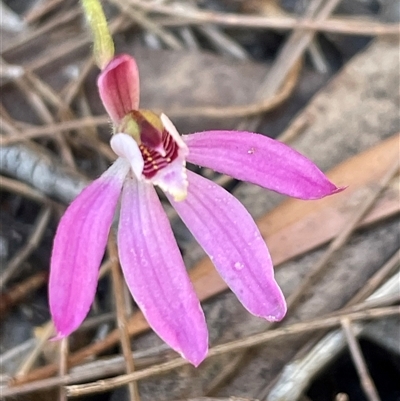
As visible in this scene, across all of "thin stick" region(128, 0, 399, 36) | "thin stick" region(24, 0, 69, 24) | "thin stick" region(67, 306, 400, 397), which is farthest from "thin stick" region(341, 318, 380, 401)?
"thin stick" region(24, 0, 69, 24)

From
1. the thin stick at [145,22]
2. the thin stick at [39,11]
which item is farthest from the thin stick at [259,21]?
the thin stick at [39,11]

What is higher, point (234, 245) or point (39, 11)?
point (39, 11)

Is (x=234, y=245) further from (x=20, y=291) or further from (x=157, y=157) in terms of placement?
(x=20, y=291)

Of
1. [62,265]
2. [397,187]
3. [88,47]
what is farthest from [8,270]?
[397,187]

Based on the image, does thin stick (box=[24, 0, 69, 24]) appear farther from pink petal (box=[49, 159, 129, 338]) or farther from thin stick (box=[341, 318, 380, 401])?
thin stick (box=[341, 318, 380, 401])

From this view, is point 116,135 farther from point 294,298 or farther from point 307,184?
point 294,298

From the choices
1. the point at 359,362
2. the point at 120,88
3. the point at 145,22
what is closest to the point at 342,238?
the point at 359,362
